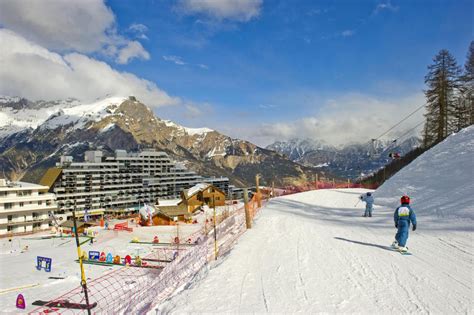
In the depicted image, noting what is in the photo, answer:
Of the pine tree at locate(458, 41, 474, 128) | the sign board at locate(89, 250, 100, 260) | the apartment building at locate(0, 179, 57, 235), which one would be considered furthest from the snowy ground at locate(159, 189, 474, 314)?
the apartment building at locate(0, 179, 57, 235)

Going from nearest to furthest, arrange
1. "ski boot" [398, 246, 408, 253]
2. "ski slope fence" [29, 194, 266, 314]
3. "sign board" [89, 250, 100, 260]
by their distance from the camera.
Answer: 1. "ski slope fence" [29, 194, 266, 314]
2. "ski boot" [398, 246, 408, 253]
3. "sign board" [89, 250, 100, 260]

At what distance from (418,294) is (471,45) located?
54231 millimetres

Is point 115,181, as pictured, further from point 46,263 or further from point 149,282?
point 149,282

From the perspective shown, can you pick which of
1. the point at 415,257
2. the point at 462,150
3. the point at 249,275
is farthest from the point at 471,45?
the point at 249,275

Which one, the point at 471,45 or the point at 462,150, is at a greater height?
the point at 471,45

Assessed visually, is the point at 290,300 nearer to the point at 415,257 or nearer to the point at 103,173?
the point at 415,257

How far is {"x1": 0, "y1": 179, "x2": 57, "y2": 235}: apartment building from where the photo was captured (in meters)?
58.4

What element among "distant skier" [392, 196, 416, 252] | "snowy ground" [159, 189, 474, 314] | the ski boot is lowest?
"snowy ground" [159, 189, 474, 314]

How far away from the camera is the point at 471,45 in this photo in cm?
4725

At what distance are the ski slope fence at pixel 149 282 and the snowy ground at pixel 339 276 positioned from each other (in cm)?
123

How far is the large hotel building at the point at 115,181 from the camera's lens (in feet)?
331

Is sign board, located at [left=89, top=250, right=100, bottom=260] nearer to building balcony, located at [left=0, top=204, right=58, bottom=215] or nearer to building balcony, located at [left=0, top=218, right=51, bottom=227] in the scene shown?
building balcony, located at [left=0, top=218, right=51, bottom=227]

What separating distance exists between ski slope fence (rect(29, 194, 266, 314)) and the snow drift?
971 centimetres

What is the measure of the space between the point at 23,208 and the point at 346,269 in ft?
221
